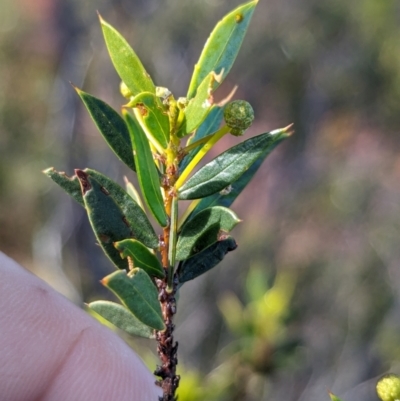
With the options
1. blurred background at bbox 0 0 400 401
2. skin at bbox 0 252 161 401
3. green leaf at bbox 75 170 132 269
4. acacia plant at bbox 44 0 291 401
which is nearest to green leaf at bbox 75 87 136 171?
acacia plant at bbox 44 0 291 401

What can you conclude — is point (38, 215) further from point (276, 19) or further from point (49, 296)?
point (276, 19)

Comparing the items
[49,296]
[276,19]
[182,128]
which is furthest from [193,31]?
[182,128]

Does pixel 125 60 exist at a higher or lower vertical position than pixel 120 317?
higher

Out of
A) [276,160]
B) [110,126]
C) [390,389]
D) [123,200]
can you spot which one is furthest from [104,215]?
[276,160]

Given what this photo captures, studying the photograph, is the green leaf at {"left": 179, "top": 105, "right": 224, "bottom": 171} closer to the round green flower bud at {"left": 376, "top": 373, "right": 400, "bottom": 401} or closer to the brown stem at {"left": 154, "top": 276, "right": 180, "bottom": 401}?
the brown stem at {"left": 154, "top": 276, "right": 180, "bottom": 401}

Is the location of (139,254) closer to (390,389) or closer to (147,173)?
(147,173)

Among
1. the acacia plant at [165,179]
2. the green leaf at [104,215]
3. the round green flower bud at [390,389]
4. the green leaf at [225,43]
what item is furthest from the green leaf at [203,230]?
the round green flower bud at [390,389]

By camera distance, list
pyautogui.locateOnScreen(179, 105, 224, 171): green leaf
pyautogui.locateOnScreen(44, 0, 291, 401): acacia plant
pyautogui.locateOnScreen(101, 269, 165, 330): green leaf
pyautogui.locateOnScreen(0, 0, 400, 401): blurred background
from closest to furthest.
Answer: pyautogui.locateOnScreen(101, 269, 165, 330): green leaf < pyautogui.locateOnScreen(44, 0, 291, 401): acacia plant < pyautogui.locateOnScreen(179, 105, 224, 171): green leaf < pyautogui.locateOnScreen(0, 0, 400, 401): blurred background
